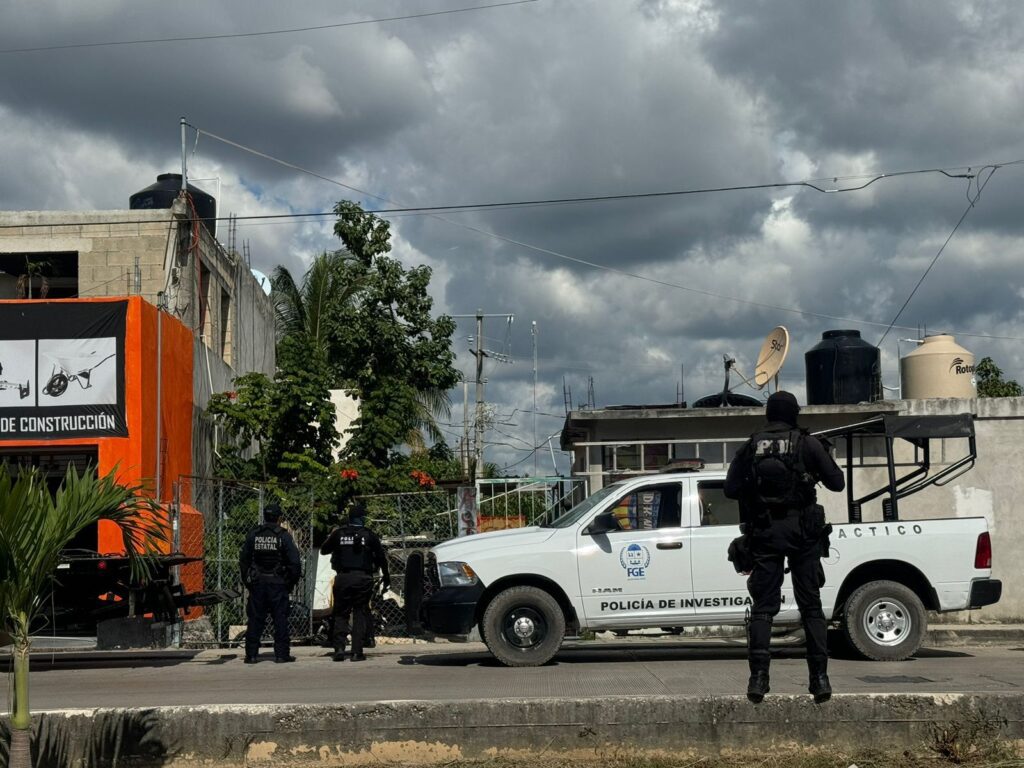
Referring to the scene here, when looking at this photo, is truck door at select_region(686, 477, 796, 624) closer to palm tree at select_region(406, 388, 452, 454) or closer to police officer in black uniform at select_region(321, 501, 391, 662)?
police officer in black uniform at select_region(321, 501, 391, 662)

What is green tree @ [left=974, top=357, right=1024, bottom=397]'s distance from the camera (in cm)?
3341

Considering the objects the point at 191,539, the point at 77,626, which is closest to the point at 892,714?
the point at 77,626

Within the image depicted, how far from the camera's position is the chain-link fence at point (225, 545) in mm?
15086

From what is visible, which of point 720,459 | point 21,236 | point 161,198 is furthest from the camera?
point 161,198

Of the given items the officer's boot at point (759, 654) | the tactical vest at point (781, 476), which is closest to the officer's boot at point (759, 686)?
the officer's boot at point (759, 654)

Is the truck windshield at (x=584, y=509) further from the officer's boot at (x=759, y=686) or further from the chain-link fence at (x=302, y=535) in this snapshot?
the officer's boot at (x=759, y=686)

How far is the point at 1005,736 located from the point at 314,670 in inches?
271

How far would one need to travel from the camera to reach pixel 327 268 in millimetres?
34656

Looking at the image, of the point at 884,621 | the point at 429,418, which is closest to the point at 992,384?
the point at 429,418

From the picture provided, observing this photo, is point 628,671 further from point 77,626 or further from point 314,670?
point 77,626

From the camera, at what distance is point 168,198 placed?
858 inches

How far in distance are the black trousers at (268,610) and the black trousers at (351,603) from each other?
611 millimetres

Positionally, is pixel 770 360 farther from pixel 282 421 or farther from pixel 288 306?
pixel 288 306

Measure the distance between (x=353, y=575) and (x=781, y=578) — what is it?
6.92 metres
